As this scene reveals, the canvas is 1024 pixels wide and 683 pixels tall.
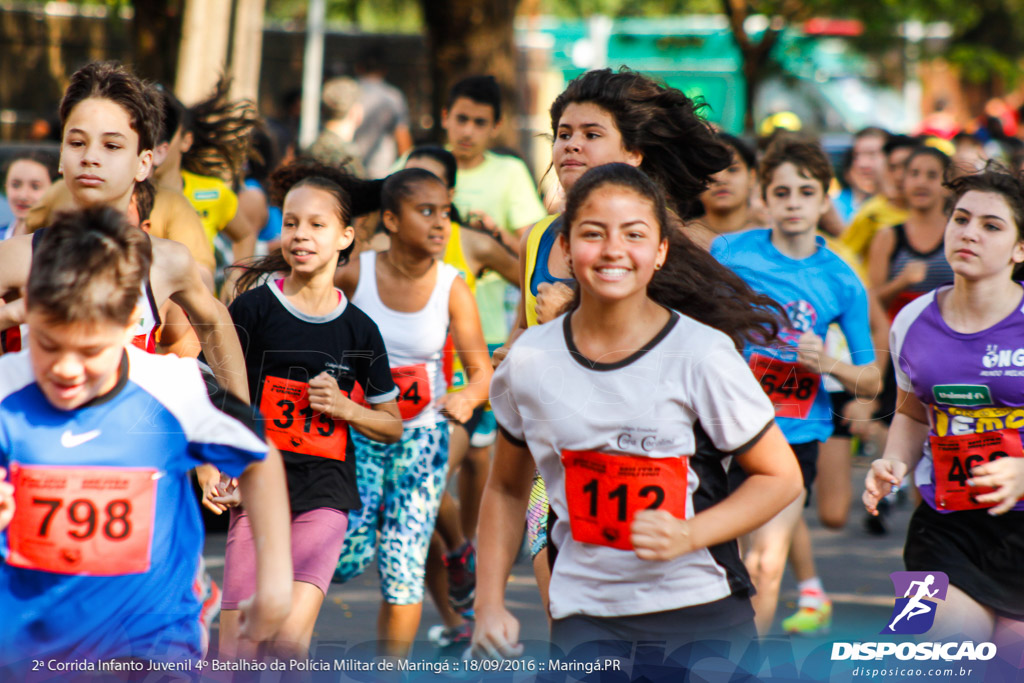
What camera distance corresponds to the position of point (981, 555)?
3945mm

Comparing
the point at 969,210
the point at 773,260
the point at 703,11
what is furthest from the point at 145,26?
the point at 703,11

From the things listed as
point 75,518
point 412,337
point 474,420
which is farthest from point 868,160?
point 75,518

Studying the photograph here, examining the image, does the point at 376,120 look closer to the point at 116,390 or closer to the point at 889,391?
the point at 889,391

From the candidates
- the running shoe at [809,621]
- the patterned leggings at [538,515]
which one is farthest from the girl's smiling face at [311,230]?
the running shoe at [809,621]

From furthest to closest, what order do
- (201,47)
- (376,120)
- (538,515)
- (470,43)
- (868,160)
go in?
(376,120), (470,43), (201,47), (868,160), (538,515)

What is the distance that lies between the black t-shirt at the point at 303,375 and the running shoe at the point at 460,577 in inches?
48.1

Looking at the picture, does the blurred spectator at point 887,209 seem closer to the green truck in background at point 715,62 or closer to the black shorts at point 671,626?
the black shorts at point 671,626

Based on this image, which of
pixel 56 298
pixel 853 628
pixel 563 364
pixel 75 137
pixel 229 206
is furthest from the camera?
pixel 229 206

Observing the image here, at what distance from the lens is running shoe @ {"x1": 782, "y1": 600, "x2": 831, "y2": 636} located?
560 centimetres

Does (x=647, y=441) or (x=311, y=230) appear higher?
(x=311, y=230)

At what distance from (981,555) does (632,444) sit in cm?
164

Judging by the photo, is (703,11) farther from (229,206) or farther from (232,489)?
(232,489)

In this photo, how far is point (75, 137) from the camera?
11.9ft

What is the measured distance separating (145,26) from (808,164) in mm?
8785
